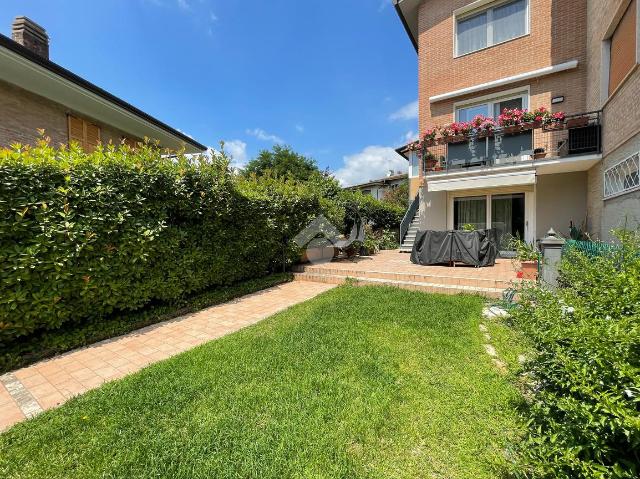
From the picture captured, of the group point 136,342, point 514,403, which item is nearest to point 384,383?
point 514,403

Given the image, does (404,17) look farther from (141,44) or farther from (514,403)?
(514,403)

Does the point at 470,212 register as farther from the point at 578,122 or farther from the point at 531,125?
the point at 578,122

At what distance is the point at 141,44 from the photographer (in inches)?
494

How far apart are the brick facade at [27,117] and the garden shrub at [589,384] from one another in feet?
41.4

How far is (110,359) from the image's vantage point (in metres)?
5.11

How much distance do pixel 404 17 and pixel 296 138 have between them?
2522 cm

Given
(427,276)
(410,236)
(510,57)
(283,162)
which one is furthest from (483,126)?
(283,162)

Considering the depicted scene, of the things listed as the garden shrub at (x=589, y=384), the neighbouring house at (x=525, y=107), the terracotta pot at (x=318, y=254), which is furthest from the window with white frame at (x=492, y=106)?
the garden shrub at (x=589, y=384)

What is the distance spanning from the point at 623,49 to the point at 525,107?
18.9ft

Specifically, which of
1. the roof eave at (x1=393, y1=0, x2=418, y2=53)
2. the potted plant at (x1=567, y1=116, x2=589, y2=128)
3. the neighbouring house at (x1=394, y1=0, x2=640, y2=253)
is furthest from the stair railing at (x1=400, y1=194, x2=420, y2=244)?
the roof eave at (x1=393, y1=0, x2=418, y2=53)

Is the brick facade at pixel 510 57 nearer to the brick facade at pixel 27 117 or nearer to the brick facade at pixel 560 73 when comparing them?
the brick facade at pixel 560 73

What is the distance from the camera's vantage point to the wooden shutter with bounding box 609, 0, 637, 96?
278 inches

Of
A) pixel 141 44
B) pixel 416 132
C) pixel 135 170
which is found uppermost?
pixel 141 44

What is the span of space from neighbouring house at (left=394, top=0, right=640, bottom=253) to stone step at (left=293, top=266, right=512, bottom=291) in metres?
3.59
